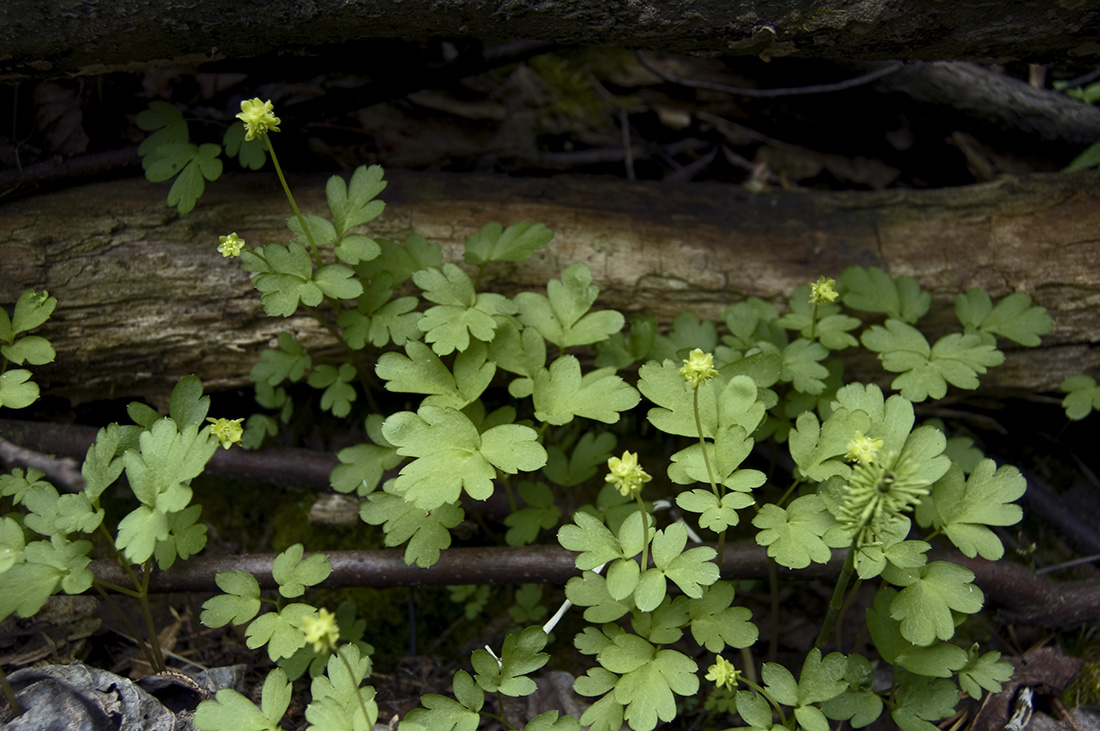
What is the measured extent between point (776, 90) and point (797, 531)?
250 centimetres

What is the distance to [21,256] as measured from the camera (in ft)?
8.49

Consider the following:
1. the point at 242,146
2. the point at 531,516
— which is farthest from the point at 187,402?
the point at 531,516

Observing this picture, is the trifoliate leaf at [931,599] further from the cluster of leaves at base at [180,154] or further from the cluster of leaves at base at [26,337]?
the cluster of leaves at base at [26,337]

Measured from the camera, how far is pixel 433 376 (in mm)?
2371

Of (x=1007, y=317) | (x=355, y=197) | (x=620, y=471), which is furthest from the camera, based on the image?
(x=1007, y=317)

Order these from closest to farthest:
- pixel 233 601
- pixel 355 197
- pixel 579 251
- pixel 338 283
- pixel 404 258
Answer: pixel 233 601, pixel 338 283, pixel 355 197, pixel 404 258, pixel 579 251

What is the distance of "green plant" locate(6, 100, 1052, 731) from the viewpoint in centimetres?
199

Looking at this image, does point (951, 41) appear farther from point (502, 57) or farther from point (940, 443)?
point (502, 57)

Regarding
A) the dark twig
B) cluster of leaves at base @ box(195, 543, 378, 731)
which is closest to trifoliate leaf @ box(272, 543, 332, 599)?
cluster of leaves at base @ box(195, 543, 378, 731)

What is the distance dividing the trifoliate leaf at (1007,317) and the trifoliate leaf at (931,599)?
3.37 ft

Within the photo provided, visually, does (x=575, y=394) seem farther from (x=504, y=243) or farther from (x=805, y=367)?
(x=805, y=367)

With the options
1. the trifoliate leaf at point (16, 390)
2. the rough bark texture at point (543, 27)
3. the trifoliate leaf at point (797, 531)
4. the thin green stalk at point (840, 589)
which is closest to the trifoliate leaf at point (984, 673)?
the thin green stalk at point (840, 589)

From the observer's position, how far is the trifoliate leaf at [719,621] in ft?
6.75

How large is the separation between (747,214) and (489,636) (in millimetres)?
1876
